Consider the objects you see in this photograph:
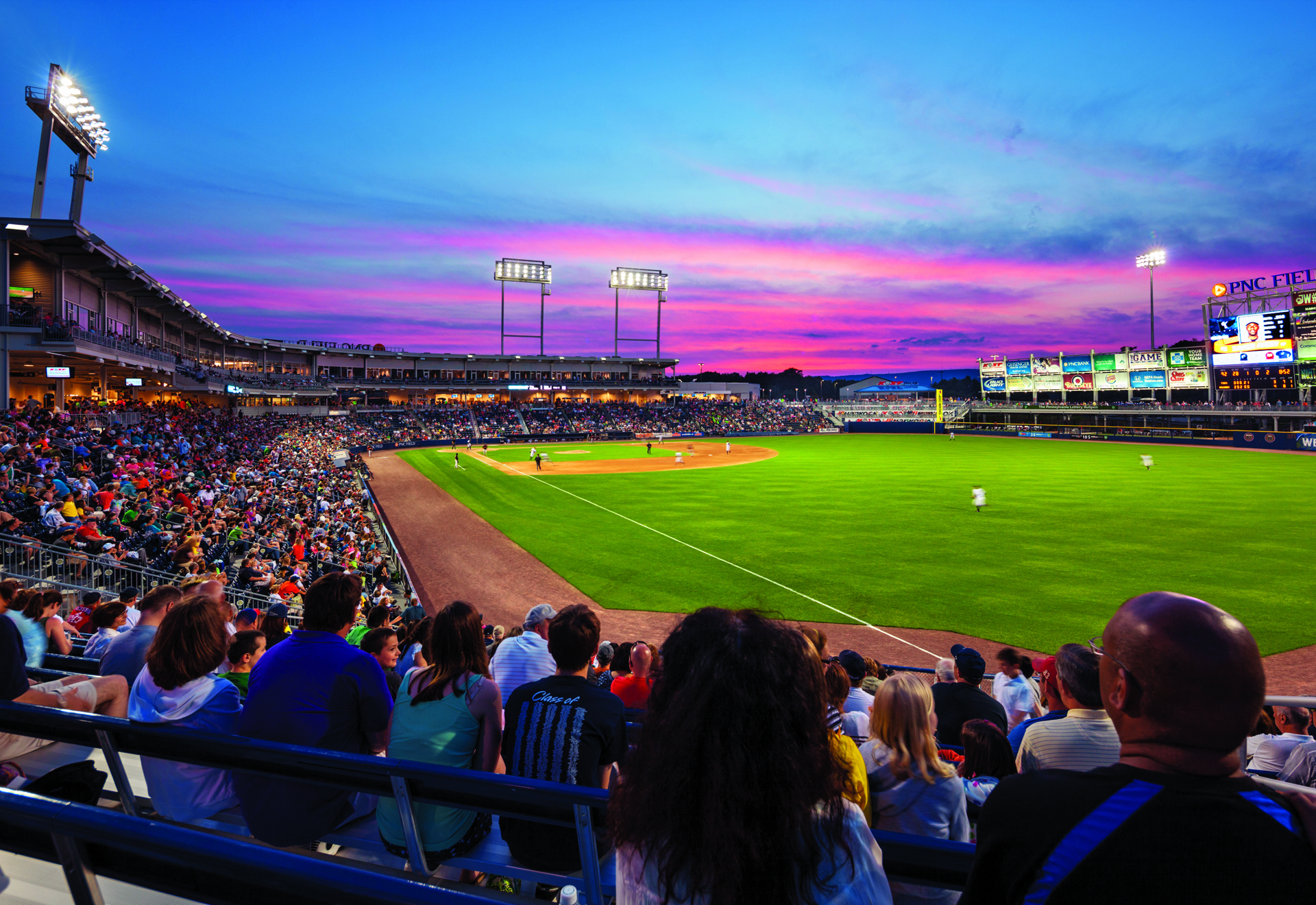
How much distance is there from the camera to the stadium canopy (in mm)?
127188

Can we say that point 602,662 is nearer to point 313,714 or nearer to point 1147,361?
point 313,714

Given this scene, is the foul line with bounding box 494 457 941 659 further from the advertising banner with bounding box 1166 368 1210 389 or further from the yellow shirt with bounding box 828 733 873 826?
the advertising banner with bounding box 1166 368 1210 389

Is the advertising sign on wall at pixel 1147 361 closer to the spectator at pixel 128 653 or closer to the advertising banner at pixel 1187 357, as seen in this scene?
the advertising banner at pixel 1187 357

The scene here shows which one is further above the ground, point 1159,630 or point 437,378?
point 437,378

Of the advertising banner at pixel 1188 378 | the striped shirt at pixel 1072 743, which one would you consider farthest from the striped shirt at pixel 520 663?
the advertising banner at pixel 1188 378

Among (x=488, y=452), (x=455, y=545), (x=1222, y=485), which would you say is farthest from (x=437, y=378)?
(x=1222, y=485)

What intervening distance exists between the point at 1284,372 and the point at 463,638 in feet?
289

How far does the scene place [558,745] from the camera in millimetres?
3121

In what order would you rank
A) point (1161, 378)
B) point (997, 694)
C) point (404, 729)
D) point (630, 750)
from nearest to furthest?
point (630, 750) → point (404, 729) → point (997, 694) → point (1161, 378)

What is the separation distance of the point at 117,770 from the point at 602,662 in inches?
264

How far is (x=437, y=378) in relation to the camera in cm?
9994

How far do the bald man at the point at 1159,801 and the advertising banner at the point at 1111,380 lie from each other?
9346cm

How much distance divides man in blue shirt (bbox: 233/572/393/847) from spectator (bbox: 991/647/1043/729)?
656 cm

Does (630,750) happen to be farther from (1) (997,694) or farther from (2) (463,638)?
(1) (997,694)
